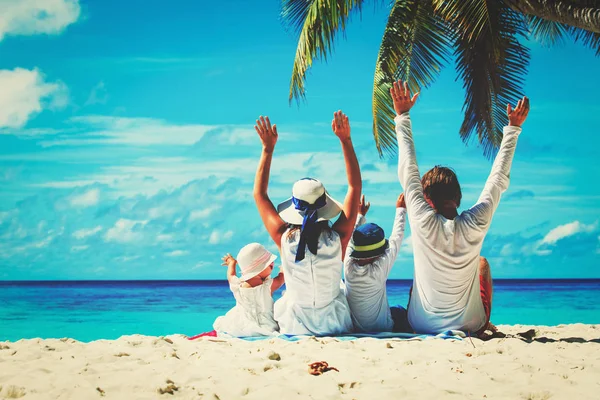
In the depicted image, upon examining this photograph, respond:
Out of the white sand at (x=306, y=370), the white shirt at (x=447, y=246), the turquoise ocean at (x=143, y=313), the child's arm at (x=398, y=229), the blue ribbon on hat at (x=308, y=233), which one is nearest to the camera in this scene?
the white sand at (x=306, y=370)

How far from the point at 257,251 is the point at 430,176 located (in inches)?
65.2

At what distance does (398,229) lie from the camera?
17.5 ft

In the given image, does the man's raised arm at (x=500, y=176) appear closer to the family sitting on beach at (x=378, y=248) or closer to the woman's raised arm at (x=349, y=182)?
the family sitting on beach at (x=378, y=248)

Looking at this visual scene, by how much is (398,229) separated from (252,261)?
1.32 m

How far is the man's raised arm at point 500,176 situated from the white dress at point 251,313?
197 cm

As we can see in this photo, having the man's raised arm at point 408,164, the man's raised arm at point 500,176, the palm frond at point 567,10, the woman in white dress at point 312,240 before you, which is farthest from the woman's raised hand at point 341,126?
the palm frond at point 567,10

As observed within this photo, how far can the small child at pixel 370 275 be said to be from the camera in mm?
4965

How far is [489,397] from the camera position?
124 inches

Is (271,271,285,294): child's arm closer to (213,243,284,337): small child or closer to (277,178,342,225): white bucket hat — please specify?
(213,243,284,337): small child

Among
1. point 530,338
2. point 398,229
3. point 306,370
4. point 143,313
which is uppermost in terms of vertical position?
point 143,313

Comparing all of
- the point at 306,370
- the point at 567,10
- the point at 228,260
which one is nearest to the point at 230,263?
the point at 228,260

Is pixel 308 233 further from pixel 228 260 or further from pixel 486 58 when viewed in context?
pixel 486 58

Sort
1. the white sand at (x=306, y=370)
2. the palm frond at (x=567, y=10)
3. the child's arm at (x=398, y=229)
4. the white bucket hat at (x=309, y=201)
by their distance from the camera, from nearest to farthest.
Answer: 1. the white sand at (x=306, y=370)
2. the white bucket hat at (x=309, y=201)
3. the child's arm at (x=398, y=229)
4. the palm frond at (x=567, y=10)

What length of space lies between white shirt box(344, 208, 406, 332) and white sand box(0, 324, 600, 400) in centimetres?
55
